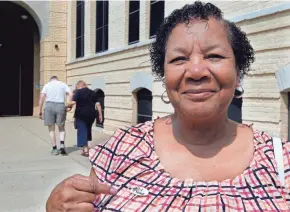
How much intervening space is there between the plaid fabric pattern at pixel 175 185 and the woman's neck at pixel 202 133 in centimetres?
17

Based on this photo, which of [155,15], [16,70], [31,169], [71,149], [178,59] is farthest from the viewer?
[16,70]

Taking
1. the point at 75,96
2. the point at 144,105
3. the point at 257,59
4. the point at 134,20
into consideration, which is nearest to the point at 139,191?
the point at 257,59

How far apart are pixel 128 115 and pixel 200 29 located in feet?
32.1

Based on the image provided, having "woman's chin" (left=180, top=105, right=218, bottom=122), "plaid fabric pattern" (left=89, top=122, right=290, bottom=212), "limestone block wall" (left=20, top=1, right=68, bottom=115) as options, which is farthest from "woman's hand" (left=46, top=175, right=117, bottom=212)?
"limestone block wall" (left=20, top=1, right=68, bottom=115)

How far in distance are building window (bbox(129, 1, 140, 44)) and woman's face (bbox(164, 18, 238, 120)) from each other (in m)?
9.42

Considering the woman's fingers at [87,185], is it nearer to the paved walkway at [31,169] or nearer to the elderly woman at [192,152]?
the elderly woman at [192,152]

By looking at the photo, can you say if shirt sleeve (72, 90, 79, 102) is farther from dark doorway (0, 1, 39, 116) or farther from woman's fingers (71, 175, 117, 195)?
dark doorway (0, 1, 39, 116)

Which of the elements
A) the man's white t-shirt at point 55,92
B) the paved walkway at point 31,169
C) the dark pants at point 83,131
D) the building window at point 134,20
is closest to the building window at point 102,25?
the building window at point 134,20

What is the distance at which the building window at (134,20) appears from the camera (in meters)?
11.2

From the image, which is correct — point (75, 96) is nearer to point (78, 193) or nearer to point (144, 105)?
point (144, 105)

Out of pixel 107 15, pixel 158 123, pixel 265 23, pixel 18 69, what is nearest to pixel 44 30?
pixel 107 15

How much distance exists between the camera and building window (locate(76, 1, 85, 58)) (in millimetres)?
15383

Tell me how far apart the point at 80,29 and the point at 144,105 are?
609 cm

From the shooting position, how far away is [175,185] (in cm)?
173
